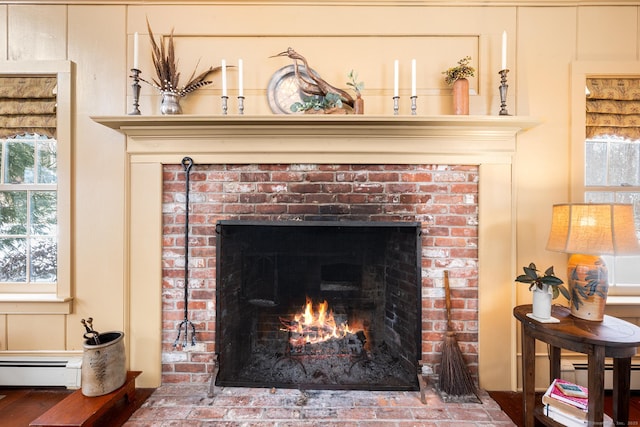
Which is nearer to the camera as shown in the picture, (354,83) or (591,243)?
(591,243)

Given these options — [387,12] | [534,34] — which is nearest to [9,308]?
[387,12]

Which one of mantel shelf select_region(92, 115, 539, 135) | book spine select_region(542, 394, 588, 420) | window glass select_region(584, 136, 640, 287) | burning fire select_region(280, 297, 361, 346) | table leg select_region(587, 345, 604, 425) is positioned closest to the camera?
table leg select_region(587, 345, 604, 425)

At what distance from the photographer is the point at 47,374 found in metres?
1.85

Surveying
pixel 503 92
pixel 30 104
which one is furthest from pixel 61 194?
pixel 503 92

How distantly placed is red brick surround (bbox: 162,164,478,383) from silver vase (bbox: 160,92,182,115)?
32 cm

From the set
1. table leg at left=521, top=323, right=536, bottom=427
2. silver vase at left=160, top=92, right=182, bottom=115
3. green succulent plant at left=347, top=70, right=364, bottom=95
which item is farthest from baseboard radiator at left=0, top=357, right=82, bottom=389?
table leg at left=521, top=323, right=536, bottom=427

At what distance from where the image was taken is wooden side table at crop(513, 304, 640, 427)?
4.11ft

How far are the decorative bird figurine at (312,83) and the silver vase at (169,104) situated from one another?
0.67 m

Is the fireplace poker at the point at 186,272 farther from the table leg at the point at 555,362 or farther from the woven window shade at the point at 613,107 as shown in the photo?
the woven window shade at the point at 613,107

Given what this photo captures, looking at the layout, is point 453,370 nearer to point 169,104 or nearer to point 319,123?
point 319,123

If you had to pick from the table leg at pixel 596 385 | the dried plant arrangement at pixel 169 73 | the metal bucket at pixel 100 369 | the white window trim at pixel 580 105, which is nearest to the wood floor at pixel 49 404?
the metal bucket at pixel 100 369

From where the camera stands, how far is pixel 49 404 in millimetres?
1716

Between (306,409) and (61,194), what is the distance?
190 centimetres

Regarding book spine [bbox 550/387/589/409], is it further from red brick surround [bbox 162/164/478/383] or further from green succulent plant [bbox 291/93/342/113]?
green succulent plant [bbox 291/93/342/113]
